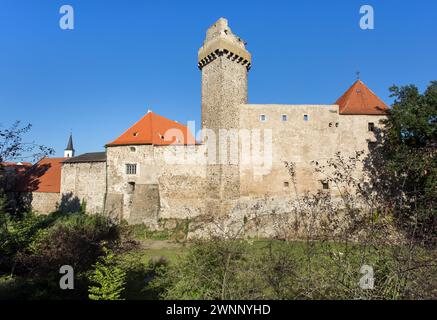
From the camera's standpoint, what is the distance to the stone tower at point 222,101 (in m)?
17.5

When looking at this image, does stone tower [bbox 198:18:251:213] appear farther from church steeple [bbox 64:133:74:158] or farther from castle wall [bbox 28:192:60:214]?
church steeple [bbox 64:133:74:158]

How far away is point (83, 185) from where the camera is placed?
72.8ft

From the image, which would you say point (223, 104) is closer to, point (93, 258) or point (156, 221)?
point (156, 221)

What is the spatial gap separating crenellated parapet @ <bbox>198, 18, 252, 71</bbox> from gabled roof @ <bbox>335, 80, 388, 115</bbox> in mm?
7296

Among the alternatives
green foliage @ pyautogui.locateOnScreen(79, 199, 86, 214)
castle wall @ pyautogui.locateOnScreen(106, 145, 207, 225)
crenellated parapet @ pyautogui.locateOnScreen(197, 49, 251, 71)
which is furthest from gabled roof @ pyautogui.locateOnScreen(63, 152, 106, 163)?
crenellated parapet @ pyautogui.locateOnScreen(197, 49, 251, 71)

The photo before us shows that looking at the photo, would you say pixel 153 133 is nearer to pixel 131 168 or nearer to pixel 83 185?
pixel 131 168

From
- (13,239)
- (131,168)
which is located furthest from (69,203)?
(13,239)

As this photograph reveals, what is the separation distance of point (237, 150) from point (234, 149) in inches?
8.4

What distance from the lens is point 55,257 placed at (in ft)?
32.9

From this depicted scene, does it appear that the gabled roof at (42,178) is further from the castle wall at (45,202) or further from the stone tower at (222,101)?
the stone tower at (222,101)

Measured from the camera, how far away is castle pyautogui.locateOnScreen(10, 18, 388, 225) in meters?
17.7

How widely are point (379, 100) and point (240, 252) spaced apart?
1713cm

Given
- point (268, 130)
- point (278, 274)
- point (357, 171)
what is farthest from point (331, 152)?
point (278, 274)

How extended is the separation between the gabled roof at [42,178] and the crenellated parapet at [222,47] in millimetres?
16680
